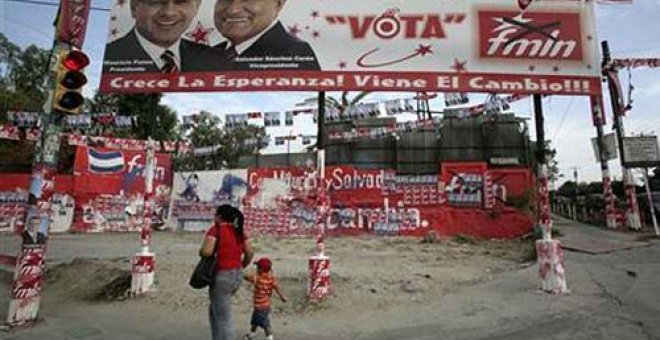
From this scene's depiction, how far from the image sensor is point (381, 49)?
1109 centimetres

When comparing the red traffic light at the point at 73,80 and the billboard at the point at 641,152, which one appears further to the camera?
the billboard at the point at 641,152

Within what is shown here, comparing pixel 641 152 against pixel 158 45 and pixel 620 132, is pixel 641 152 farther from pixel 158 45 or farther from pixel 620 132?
pixel 158 45

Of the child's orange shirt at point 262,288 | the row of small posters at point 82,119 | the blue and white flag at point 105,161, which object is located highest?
the row of small posters at point 82,119

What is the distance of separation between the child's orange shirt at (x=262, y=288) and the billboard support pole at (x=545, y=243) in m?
5.42

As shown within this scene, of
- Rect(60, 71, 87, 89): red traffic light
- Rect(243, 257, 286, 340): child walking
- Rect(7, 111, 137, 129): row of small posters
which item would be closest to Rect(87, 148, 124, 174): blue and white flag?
Rect(7, 111, 137, 129): row of small posters

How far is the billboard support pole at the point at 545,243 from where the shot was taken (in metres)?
10.6

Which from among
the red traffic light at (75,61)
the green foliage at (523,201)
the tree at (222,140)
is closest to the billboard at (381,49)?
the red traffic light at (75,61)

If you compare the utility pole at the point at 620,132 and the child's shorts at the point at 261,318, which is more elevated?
the utility pole at the point at 620,132

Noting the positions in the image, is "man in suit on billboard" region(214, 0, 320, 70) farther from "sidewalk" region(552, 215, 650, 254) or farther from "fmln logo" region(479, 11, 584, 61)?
"sidewalk" region(552, 215, 650, 254)

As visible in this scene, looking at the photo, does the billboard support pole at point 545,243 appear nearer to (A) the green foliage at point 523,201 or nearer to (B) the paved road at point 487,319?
(B) the paved road at point 487,319

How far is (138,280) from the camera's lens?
35.8ft

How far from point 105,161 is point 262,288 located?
25.9 meters

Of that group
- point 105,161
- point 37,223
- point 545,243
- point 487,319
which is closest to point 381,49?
point 545,243

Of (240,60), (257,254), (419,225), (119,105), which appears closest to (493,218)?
(419,225)
